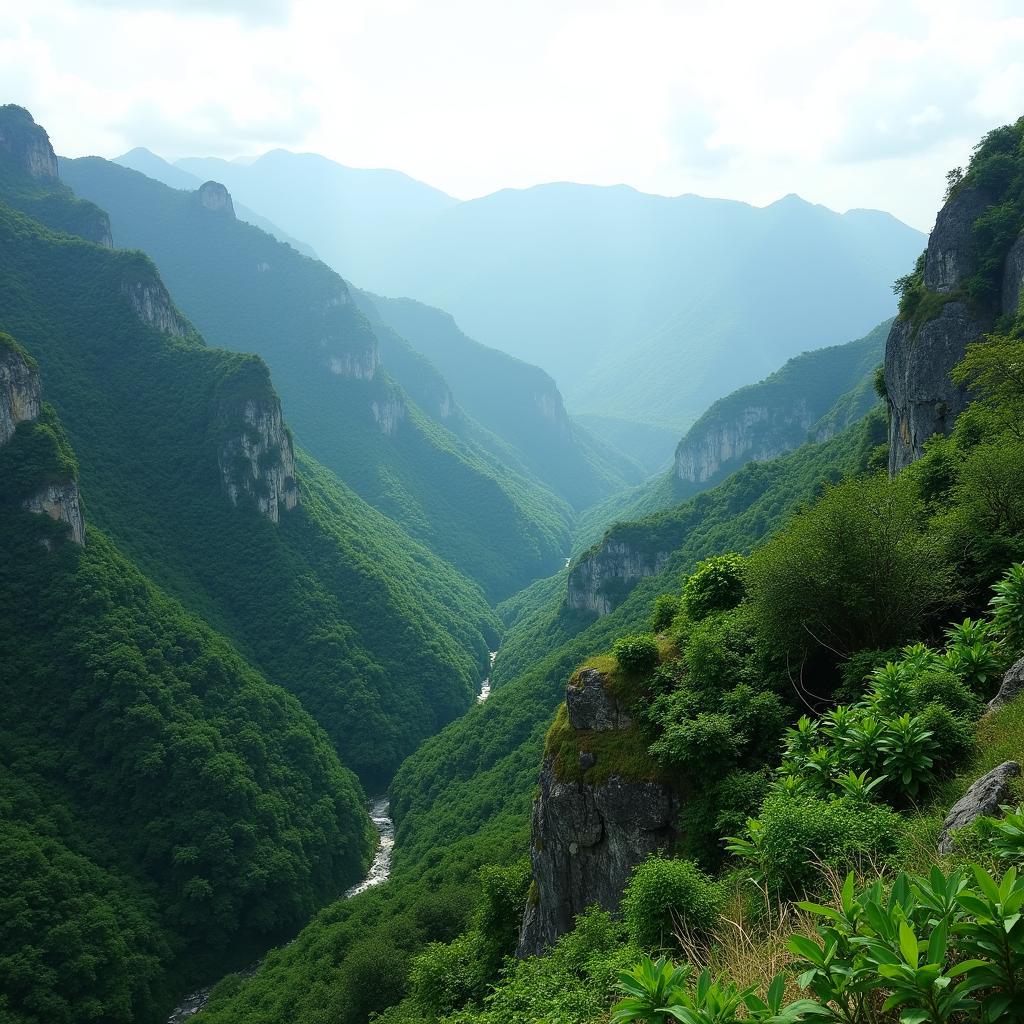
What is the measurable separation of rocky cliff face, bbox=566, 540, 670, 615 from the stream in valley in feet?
124

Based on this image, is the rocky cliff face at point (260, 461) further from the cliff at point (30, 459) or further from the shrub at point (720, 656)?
the shrub at point (720, 656)

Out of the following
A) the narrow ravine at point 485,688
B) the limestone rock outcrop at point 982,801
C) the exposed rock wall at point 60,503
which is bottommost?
the narrow ravine at point 485,688

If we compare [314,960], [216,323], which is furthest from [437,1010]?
[216,323]

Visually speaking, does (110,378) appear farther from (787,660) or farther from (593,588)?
(787,660)

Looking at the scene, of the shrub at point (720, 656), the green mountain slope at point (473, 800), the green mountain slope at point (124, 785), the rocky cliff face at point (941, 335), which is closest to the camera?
the shrub at point (720, 656)

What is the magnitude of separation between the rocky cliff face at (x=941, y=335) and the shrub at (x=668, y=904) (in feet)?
112

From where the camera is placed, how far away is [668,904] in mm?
10398

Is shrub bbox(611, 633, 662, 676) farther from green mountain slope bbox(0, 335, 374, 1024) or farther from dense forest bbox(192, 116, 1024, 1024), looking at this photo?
green mountain slope bbox(0, 335, 374, 1024)

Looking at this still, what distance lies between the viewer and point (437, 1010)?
73.4 feet

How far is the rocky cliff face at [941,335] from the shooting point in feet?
126

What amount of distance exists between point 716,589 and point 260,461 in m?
90.5

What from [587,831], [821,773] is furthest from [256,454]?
[821,773]

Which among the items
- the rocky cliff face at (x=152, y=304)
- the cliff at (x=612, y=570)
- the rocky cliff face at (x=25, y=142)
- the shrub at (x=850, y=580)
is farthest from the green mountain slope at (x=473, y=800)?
the rocky cliff face at (x=25, y=142)

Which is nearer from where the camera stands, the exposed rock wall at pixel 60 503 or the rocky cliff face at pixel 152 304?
the exposed rock wall at pixel 60 503
